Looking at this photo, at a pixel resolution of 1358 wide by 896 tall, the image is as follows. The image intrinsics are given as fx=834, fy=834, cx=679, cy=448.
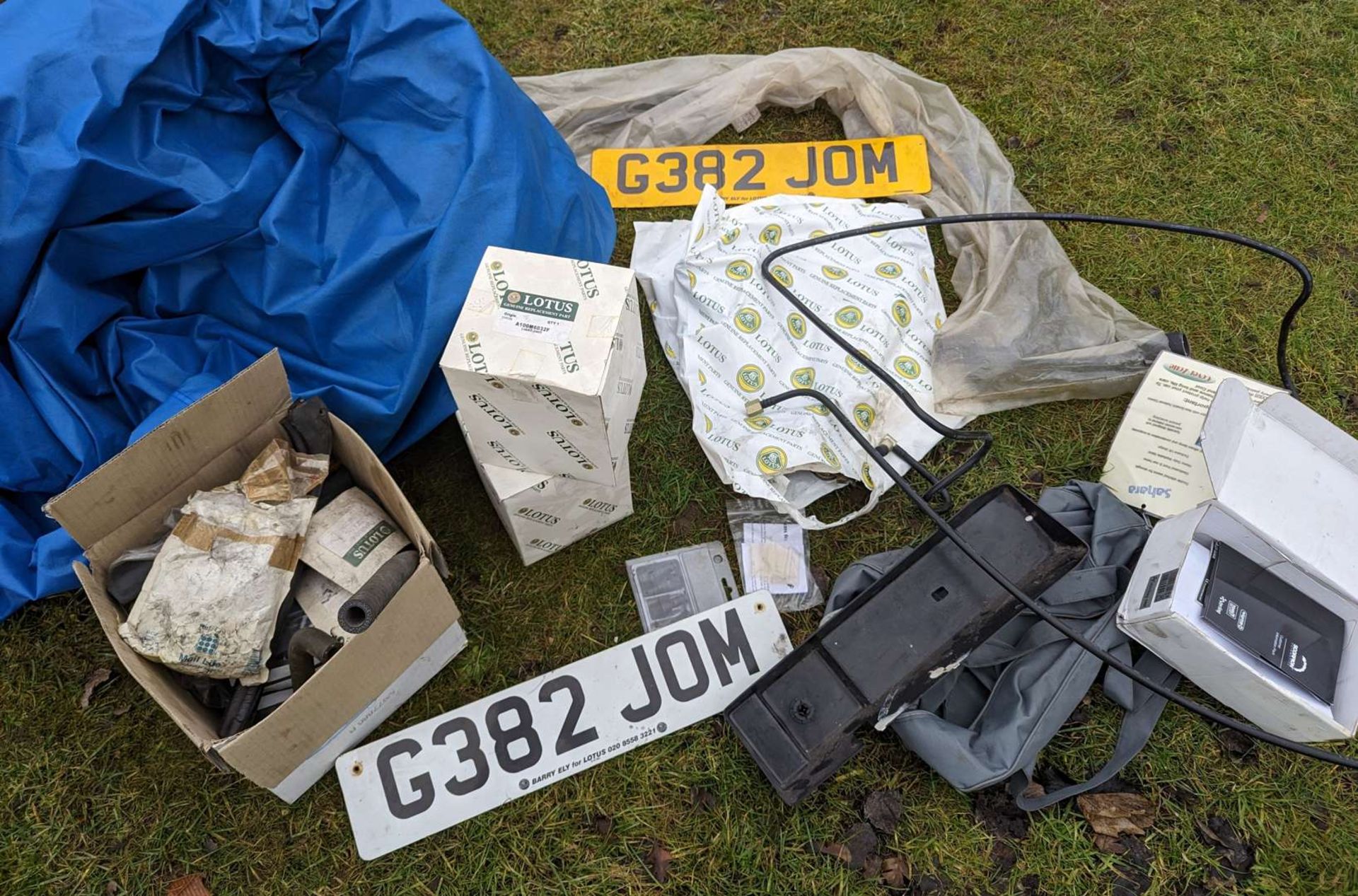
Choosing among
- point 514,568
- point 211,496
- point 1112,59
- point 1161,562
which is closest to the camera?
point 211,496

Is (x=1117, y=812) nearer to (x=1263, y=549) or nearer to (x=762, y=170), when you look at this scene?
(x=1263, y=549)

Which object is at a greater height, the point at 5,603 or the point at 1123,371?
the point at 1123,371

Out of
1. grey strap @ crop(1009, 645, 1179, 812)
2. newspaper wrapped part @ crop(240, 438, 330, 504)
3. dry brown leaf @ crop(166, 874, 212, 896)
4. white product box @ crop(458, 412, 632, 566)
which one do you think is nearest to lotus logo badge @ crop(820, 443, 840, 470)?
white product box @ crop(458, 412, 632, 566)

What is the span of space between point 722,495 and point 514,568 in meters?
0.50

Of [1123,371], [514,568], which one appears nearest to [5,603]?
[514,568]

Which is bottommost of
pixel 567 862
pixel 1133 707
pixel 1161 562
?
pixel 567 862

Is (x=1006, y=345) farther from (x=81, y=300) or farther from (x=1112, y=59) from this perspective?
(x=81, y=300)

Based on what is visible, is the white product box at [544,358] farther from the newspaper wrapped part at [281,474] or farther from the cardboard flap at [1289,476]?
the cardboard flap at [1289,476]

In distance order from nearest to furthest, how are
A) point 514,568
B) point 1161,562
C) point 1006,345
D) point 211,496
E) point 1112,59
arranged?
1. point 211,496
2. point 1161,562
3. point 514,568
4. point 1006,345
5. point 1112,59

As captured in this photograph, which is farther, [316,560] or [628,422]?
[628,422]

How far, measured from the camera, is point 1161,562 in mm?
1606

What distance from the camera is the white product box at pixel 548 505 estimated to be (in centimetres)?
158

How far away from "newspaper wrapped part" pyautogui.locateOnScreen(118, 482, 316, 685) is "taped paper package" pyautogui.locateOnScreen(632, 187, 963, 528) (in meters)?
0.94

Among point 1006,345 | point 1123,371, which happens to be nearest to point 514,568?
point 1006,345
